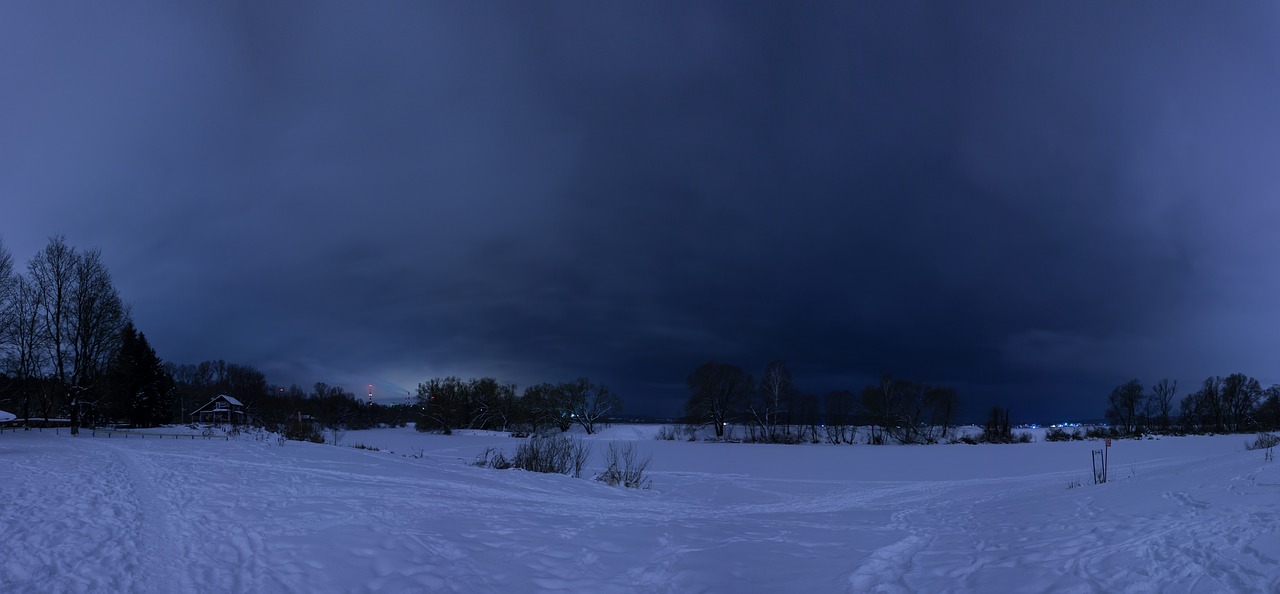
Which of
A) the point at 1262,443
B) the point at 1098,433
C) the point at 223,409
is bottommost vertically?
the point at 223,409

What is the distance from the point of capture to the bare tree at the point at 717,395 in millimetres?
71688

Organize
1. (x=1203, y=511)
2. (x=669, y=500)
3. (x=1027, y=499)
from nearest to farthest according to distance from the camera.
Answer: (x=1203, y=511) < (x=1027, y=499) < (x=669, y=500)

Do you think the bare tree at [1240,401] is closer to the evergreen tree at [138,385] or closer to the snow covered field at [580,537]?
the snow covered field at [580,537]

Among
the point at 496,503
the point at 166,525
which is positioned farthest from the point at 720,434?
the point at 166,525

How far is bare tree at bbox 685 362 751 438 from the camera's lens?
→ 71.7m

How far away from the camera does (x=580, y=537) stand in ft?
32.2

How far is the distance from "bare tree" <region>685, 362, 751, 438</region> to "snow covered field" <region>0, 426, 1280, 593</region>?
55.6 metres

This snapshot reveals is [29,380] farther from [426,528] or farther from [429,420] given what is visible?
[426,528]

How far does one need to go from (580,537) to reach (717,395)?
64344 millimetres

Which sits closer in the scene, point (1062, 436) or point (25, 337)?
point (25, 337)

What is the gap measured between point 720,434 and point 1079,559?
65437 mm

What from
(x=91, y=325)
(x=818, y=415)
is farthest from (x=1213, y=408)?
(x=91, y=325)

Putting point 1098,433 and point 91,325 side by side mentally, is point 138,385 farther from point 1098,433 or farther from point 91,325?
point 1098,433

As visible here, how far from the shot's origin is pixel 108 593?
20.5 ft
